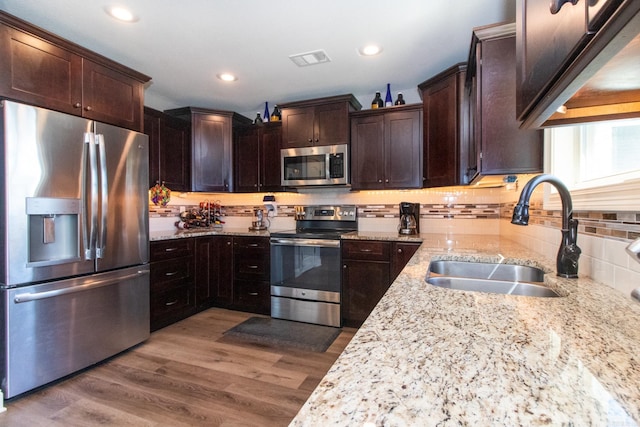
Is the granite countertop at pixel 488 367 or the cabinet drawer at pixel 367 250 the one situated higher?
the granite countertop at pixel 488 367

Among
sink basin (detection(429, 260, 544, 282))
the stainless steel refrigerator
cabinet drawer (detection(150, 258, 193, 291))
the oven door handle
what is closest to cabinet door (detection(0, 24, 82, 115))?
the stainless steel refrigerator

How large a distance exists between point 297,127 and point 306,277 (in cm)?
161

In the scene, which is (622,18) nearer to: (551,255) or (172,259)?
(551,255)

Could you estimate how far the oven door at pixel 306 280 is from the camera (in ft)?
9.71

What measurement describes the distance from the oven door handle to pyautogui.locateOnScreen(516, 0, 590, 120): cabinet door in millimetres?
2300

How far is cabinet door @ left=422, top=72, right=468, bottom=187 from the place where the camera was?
2.56m

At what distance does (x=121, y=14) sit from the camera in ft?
6.53

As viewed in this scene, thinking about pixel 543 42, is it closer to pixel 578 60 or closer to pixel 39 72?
pixel 578 60

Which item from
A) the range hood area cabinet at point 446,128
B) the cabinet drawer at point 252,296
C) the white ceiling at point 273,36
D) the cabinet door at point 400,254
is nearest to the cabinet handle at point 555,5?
the white ceiling at point 273,36

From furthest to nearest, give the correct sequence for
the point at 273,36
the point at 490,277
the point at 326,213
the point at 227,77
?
the point at 326,213, the point at 227,77, the point at 273,36, the point at 490,277

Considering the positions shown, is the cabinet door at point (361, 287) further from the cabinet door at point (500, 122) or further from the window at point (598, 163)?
the window at point (598, 163)

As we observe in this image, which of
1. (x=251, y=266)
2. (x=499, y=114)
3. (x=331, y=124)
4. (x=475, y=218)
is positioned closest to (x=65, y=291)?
(x=251, y=266)

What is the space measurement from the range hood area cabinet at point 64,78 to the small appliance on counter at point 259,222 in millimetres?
1654

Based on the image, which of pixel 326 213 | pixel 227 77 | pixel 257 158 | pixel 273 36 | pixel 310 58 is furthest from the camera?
pixel 257 158
